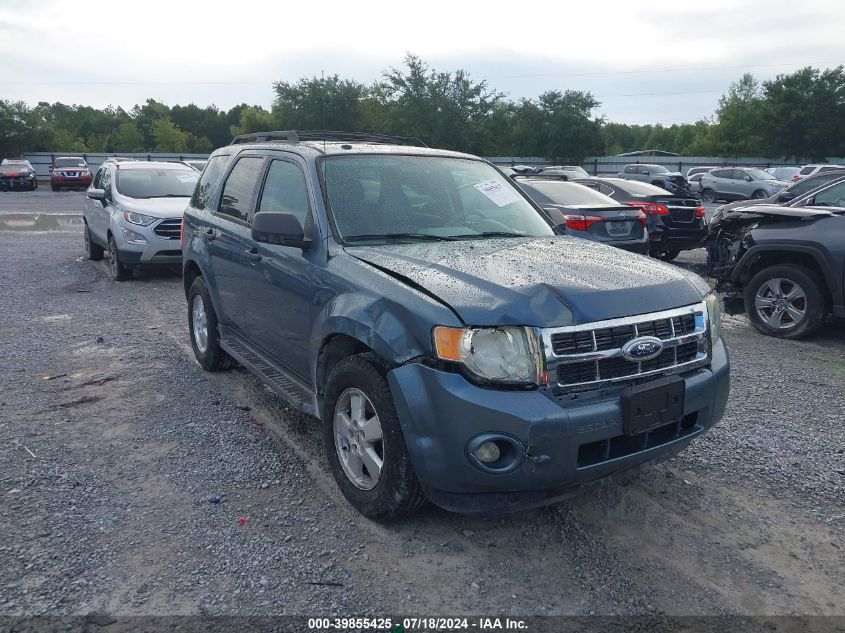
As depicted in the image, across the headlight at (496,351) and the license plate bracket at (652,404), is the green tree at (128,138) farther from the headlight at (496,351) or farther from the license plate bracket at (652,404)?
the license plate bracket at (652,404)

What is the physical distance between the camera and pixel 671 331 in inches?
127

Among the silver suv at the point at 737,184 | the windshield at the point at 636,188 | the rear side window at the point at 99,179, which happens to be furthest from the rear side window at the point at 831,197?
the silver suv at the point at 737,184

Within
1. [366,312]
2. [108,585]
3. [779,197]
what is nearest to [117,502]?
[108,585]

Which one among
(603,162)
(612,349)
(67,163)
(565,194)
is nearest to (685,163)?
(603,162)

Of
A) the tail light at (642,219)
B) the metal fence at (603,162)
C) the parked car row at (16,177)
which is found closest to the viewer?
the tail light at (642,219)

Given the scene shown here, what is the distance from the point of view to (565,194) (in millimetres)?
10391

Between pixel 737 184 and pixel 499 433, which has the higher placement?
pixel 737 184

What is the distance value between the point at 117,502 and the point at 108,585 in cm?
78

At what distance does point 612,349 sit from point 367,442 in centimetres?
122

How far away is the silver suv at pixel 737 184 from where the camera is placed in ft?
93.0

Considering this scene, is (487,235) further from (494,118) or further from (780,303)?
(494,118)

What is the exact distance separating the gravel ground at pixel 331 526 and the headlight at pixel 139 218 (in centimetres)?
504

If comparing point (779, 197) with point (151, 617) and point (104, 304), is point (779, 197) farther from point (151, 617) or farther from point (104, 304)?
point (151, 617)

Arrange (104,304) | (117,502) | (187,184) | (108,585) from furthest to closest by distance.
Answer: (187,184) < (104,304) < (117,502) < (108,585)
